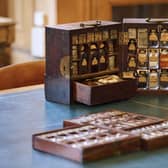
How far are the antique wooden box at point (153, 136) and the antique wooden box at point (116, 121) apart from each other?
0.03 metres

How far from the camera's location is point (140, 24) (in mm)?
2137

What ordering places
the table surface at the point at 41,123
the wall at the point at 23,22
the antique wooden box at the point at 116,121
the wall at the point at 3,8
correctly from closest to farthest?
the table surface at the point at 41,123, the antique wooden box at the point at 116,121, the wall at the point at 23,22, the wall at the point at 3,8

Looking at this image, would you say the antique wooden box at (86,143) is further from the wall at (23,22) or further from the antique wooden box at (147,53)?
the wall at (23,22)

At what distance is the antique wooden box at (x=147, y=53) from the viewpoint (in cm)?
214

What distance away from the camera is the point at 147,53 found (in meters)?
2.15

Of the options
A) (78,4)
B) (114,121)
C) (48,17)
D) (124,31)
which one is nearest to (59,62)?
(124,31)

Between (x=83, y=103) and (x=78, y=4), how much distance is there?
86.4 inches

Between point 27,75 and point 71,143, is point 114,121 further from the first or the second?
point 27,75

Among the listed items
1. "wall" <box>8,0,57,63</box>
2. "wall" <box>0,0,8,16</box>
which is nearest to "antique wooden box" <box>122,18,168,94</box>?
"wall" <box>8,0,57,63</box>

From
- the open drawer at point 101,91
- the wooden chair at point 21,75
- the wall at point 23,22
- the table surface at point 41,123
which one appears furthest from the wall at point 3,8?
the open drawer at point 101,91

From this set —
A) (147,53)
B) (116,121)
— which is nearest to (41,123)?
(116,121)

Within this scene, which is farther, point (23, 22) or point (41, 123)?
point (23, 22)

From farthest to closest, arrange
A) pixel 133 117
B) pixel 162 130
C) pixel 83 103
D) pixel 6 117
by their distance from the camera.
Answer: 1. pixel 83 103
2. pixel 6 117
3. pixel 133 117
4. pixel 162 130

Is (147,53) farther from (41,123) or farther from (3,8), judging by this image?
(3,8)
